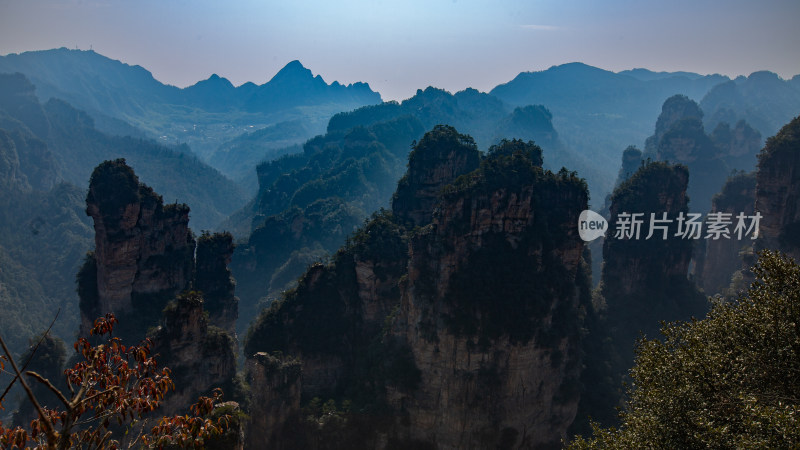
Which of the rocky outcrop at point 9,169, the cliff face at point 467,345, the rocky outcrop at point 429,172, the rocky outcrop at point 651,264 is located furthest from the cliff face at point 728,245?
the rocky outcrop at point 9,169

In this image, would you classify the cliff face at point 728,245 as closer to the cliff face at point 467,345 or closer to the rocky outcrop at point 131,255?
the cliff face at point 467,345

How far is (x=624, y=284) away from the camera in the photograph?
44469 millimetres

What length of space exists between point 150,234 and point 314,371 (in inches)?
654

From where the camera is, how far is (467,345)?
27016 mm

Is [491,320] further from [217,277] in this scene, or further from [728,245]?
[728,245]

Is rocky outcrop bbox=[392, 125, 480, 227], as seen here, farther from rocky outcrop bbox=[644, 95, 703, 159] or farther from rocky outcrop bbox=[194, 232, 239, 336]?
rocky outcrop bbox=[644, 95, 703, 159]

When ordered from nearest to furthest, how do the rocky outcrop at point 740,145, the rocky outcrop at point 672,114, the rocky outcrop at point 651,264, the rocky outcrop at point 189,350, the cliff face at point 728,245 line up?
the rocky outcrop at point 189,350 → the rocky outcrop at point 651,264 → the cliff face at point 728,245 → the rocky outcrop at point 740,145 → the rocky outcrop at point 672,114

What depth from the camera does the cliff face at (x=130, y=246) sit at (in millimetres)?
33875

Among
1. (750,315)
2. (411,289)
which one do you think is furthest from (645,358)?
(411,289)

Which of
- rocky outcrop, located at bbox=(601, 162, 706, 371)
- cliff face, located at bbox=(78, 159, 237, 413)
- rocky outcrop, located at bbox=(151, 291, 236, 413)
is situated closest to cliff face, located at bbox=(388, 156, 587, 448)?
rocky outcrop, located at bbox=(151, 291, 236, 413)

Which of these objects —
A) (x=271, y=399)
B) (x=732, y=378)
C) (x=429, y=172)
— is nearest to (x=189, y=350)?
(x=271, y=399)

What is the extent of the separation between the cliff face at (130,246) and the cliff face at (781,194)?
4864 cm

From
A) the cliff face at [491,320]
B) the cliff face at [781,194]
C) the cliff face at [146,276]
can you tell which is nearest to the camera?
the cliff face at [491,320]

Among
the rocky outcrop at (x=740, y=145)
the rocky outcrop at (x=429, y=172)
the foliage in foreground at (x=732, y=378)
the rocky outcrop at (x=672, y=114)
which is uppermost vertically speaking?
the rocky outcrop at (x=672, y=114)
